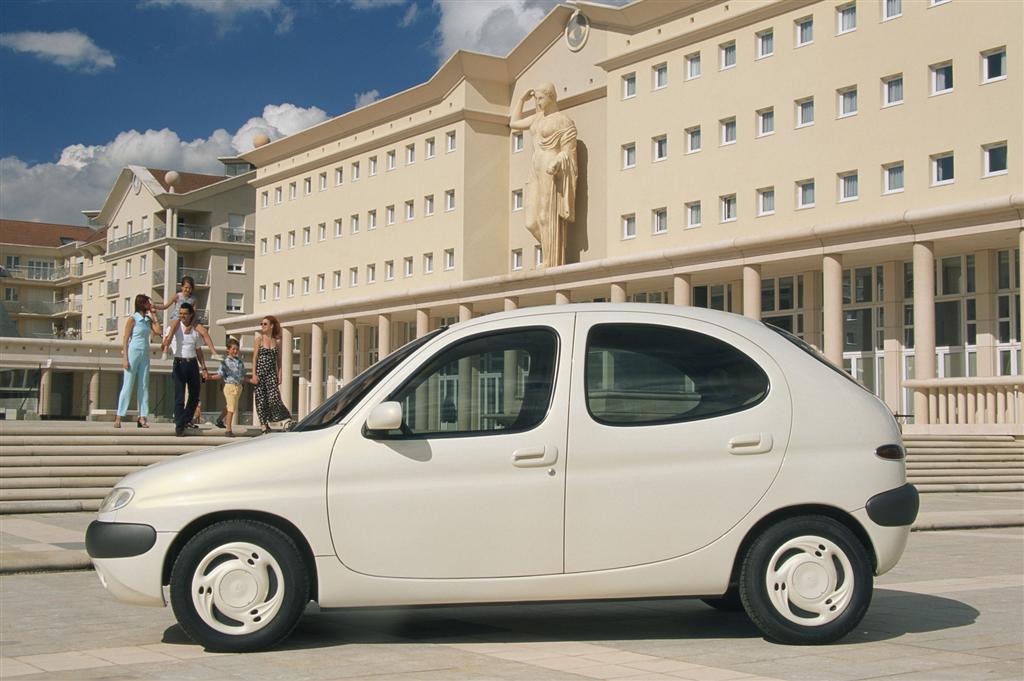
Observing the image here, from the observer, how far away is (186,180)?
9988cm

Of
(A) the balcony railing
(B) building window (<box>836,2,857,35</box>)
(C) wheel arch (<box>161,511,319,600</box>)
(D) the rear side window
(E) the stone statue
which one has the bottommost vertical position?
(C) wheel arch (<box>161,511,319,600</box>)

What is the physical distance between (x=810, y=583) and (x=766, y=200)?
36944mm

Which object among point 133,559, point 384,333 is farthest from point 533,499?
point 384,333

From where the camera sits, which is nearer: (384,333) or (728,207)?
(728,207)

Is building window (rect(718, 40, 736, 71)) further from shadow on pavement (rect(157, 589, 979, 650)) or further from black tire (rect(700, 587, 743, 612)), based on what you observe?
black tire (rect(700, 587, 743, 612))

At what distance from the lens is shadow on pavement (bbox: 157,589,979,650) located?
22.4 ft

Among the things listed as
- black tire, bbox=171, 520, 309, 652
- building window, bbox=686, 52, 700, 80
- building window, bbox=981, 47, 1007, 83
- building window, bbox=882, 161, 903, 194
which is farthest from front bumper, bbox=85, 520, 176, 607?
building window, bbox=686, 52, 700, 80

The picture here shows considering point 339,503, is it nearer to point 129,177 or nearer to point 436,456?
point 436,456

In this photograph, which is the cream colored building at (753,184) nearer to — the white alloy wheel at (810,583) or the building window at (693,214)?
the building window at (693,214)

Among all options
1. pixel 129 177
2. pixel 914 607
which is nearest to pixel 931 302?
pixel 914 607

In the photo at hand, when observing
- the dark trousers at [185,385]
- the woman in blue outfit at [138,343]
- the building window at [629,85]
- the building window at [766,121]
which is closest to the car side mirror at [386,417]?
the dark trousers at [185,385]

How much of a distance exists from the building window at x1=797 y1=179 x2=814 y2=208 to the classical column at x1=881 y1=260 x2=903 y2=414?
10.5 ft

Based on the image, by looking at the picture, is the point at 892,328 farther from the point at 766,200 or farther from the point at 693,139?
the point at 693,139

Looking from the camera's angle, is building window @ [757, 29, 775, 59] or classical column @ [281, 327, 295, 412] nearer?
building window @ [757, 29, 775, 59]
